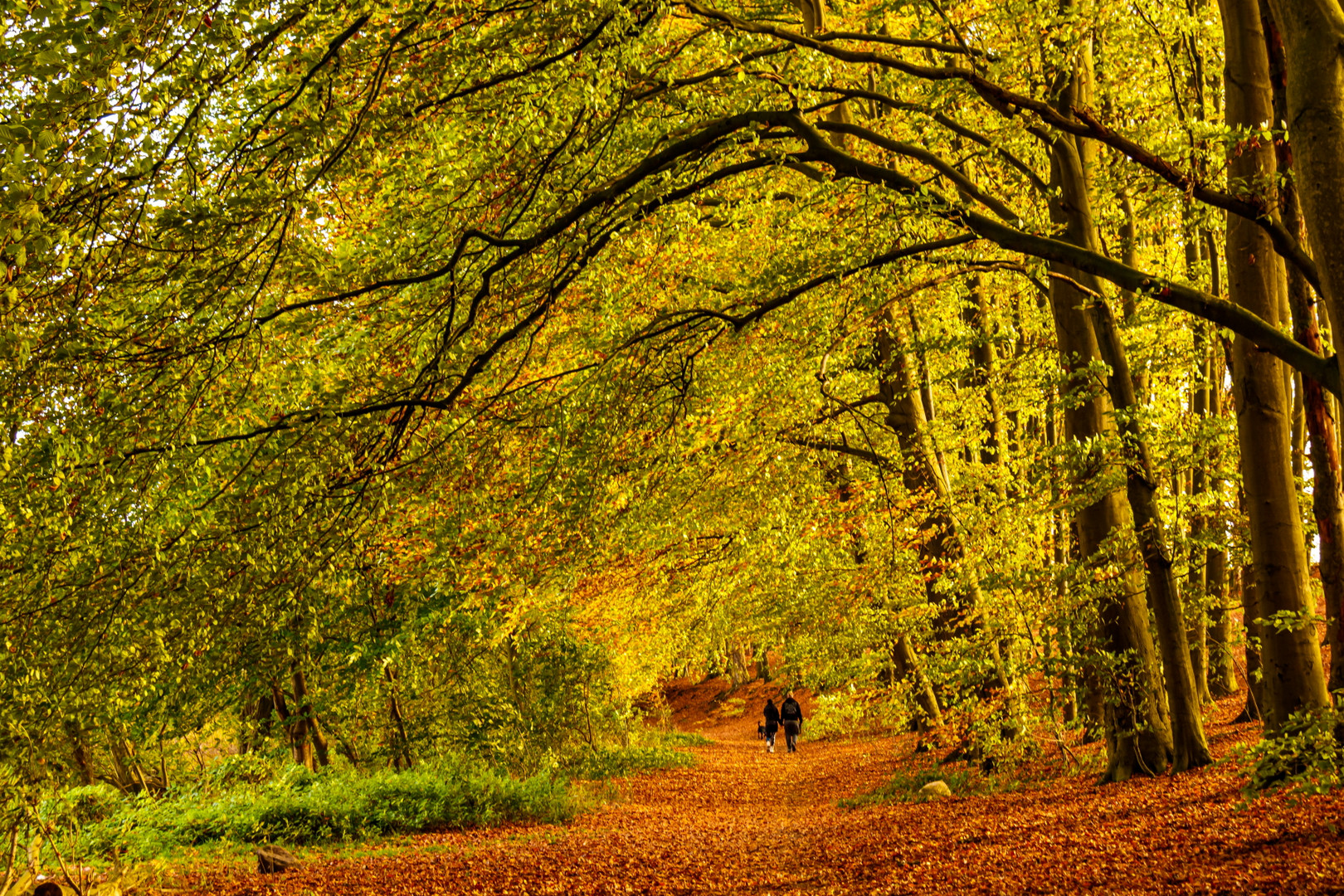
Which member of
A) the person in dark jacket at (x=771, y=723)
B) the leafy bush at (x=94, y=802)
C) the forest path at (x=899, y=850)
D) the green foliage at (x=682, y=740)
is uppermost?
the leafy bush at (x=94, y=802)

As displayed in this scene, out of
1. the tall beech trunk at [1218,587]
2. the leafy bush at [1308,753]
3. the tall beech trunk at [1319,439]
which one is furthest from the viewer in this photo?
the tall beech trunk at [1218,587]

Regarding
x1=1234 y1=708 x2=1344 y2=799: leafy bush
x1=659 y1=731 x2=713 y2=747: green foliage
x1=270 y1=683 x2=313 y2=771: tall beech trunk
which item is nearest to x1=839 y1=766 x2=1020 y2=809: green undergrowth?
x1=1234 y1=708 x2=1344 y2=799: leafy bush

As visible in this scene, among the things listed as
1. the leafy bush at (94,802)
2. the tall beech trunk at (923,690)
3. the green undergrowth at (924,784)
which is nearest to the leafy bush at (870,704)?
the tall beech trunk at (923,690)

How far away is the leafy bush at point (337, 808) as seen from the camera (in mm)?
12648

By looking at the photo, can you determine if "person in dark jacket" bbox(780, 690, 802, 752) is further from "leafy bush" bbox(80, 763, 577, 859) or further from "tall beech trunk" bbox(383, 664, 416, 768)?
"tall beech trunk" bbox(383, 664, 416, 768)

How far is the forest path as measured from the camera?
A: 605cm

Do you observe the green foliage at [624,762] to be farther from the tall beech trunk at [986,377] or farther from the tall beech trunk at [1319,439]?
the tall beech trunk at [1319,439]

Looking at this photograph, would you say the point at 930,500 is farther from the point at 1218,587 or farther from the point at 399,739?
the point at 399,739

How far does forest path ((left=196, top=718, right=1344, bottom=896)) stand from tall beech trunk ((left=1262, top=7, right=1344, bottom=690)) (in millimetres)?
1310

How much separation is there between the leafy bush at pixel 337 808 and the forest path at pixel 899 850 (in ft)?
2.08

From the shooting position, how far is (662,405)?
8945mm

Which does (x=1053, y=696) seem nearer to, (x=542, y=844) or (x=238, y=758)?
(x=542, y=844)

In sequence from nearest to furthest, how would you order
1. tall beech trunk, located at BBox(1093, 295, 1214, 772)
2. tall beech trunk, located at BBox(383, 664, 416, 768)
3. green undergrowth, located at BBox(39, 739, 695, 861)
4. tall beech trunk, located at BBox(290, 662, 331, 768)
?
tall beech trunk, located at BBox(1093, 295, 1214, 772) → green undergrowth, located at BBox(39, 739, 695, 861) → tall beech trunk, located at BBox(290, 662, 331, 768) → tall beech trunk, located at BBox(383, 664, 416, 768)

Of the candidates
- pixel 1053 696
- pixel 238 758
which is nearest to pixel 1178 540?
pixel 1053 696
